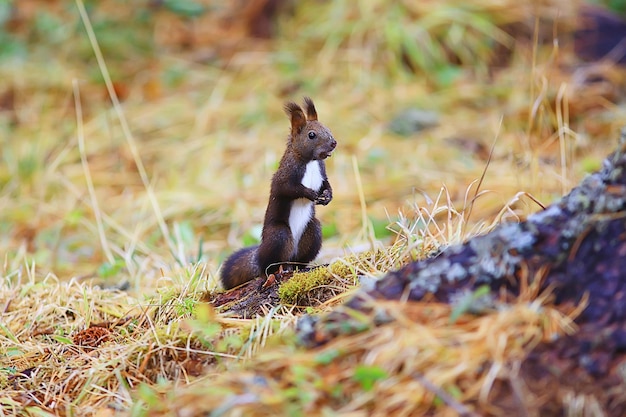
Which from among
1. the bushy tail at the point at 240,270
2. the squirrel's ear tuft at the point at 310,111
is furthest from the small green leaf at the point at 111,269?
the squirrel's ear tuft at the point at 310,111

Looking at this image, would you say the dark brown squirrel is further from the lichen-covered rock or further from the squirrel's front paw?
the lichen-covered rock

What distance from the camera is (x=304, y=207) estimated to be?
3.27 meters

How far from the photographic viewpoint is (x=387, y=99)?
7098mm

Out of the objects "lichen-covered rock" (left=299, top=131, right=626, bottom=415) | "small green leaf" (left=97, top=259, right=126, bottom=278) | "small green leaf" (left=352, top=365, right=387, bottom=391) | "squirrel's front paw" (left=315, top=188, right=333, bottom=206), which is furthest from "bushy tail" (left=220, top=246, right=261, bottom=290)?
"small green leaf" (left=352, top=365, right=387, bottom=391)

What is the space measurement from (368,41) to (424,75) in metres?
0.59

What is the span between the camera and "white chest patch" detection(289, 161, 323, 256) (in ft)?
10.5

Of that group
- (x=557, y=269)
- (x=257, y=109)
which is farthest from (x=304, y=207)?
(x=257, y=109)

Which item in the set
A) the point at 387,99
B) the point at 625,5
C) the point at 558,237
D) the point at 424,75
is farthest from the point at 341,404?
the point at 625,5

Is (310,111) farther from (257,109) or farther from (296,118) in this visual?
(257,109)

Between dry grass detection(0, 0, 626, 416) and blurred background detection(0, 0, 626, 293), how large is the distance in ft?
0.08

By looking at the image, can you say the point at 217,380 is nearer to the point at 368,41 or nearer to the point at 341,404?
the point at 341,404

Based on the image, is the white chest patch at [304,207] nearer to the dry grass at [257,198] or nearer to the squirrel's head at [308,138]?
the squirrel's head at [308,138]

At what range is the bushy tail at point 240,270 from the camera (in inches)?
128

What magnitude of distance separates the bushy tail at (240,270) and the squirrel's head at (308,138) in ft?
1.42
